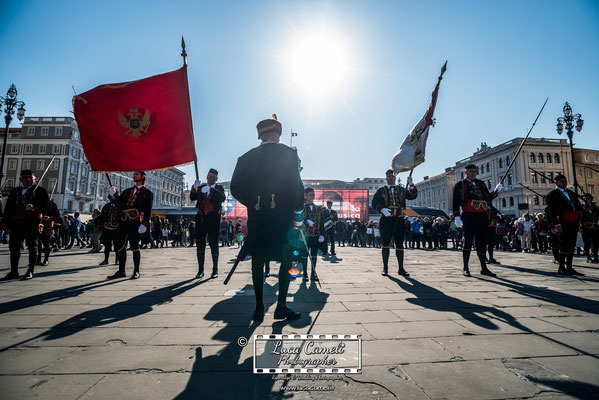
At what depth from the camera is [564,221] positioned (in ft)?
20.9

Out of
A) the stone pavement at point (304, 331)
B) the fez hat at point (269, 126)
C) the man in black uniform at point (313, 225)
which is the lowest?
the stone pavement at point (304, 331)

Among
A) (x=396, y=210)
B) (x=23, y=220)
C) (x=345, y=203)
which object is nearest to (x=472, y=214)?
(x=396, y=210)

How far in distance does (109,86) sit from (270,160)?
4449 mm

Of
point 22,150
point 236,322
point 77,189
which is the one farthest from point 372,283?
point 22,150

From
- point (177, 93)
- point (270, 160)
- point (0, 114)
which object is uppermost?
point (0, 114)

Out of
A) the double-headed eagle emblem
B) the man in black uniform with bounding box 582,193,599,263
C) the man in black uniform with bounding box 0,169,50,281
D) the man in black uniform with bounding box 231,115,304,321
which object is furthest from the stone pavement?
the man in black uniform with bounding box 582,193,599,263

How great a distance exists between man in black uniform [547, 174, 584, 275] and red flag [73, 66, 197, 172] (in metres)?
7.80

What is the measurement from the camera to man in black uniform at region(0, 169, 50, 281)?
5.45m

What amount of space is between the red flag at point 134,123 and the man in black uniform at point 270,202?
115 inches

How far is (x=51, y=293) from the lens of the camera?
165 inches

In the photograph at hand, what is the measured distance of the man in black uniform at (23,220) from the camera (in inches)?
214

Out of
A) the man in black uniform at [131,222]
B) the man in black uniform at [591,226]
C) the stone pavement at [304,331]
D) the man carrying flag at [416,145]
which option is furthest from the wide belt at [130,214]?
the man in black uniform at [591,226]

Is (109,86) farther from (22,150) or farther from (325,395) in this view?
(22,150)

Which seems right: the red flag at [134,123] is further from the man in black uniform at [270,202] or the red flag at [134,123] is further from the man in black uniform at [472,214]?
the man in black uniform at [472,214]
